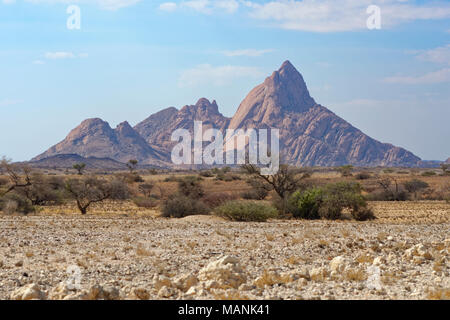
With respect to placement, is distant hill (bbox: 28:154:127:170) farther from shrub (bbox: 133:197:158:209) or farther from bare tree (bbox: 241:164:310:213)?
bare tree (bbox: 241:164:310:213)

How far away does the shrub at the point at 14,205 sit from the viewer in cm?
2795

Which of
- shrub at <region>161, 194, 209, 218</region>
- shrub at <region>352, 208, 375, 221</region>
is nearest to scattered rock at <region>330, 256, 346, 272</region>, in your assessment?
shrub at <region>352, 208, 375, 221</region>

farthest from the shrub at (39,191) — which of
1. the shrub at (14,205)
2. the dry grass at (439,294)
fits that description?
the dry grass at (439,294)

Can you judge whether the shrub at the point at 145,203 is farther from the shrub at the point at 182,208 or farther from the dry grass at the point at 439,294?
the dry grass at the point at 439,294

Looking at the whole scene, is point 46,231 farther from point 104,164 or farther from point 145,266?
point 104,164

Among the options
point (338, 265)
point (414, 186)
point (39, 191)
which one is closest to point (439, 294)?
point (338, 265)

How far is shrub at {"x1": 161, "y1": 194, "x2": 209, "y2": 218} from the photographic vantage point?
1118 inches

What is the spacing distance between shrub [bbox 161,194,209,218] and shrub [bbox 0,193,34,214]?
26.2 ft

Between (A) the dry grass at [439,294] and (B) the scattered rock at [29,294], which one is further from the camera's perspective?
(A) the dry grass at [439,294]

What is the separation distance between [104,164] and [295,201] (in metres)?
144

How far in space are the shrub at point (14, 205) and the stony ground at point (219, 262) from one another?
25.9 feet

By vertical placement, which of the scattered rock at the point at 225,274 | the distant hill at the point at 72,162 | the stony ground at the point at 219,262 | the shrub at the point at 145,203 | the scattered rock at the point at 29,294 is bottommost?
the distant hill at the point at 72,162

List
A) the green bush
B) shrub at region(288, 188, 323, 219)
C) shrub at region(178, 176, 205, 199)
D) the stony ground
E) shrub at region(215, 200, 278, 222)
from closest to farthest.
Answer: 1. the stony ground
2. shrub at region(215, 200, 278, 222)
3. the green bush
4. shrub at region(288, 188, 323, 219)
5. shrub at region(178, 176, 205, 199)
